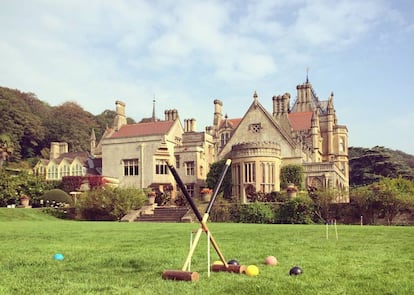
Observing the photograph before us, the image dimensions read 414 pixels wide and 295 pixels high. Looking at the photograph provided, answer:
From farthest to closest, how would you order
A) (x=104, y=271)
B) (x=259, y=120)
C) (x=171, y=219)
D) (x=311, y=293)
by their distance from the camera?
1. (x=259, y=120)
2. (x=171, y=219)
3. (x=104, y=271)
4. (x=311, y=293)

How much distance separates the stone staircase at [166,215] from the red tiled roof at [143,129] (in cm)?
2082

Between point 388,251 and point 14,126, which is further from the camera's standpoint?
point 14,126

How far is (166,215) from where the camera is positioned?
123 feet

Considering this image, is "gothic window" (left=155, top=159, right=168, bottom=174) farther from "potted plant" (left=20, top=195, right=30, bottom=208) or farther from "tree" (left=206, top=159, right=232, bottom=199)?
"potted plant" (left=20, top=195, right=30, bottom=208)

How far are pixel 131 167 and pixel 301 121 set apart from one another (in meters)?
21.3

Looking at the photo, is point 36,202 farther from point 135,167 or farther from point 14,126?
point 14,126

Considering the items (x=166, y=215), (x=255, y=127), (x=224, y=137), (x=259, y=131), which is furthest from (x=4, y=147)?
(x=166, y=215)

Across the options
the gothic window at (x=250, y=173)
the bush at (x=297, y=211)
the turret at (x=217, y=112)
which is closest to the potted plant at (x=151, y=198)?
the gothic window at (x=250, y=173)

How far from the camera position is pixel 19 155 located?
276 ft

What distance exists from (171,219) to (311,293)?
99.1 feet

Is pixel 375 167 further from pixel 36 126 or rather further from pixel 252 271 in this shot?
pixel 252 271

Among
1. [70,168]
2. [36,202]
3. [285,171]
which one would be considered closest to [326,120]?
[285,171]

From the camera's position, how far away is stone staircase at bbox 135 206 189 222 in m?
36.4

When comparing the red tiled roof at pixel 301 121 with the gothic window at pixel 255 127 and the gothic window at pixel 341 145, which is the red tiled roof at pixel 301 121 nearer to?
the gothic window at pixel 255 127
